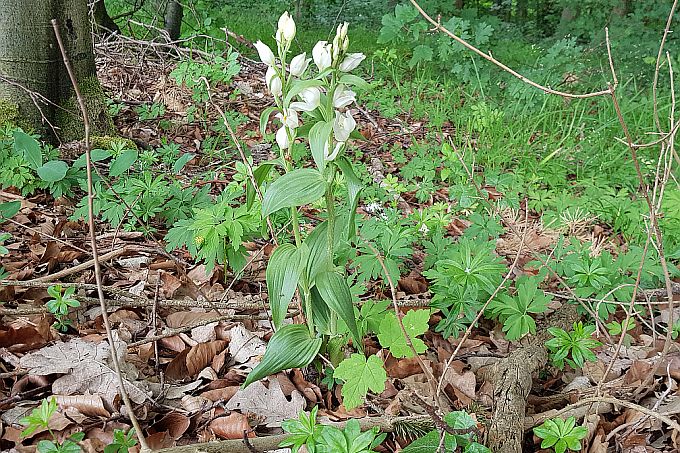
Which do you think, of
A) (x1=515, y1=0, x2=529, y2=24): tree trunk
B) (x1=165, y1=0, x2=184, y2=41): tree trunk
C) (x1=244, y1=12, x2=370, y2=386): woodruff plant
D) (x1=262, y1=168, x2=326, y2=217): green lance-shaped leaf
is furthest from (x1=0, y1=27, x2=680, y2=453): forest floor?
(x1=515, y1=0, x2=529, y2=24): tree trunk

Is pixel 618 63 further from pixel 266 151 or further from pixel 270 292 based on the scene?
pixel 270 292

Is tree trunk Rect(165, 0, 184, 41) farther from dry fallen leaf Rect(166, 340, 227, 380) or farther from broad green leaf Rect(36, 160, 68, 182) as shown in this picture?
dry fallen leaf Rect(166, 340, 227, 380)

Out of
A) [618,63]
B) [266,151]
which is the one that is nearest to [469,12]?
[618,63]

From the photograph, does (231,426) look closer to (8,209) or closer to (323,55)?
(323,55)

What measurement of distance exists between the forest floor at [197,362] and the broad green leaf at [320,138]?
1.92 feet

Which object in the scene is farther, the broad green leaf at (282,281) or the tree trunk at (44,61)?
the tree trunk at (44,61)

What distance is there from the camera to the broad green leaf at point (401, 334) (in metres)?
1.42

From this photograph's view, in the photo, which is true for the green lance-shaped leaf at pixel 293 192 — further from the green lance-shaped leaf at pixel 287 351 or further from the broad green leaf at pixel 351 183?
the green lance-shaped leaf at pixel 287 351

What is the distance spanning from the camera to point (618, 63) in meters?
4.74

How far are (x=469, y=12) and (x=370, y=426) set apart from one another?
17.2 ft

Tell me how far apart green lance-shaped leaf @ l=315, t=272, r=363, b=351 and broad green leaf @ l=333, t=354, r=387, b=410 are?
0.24 ft

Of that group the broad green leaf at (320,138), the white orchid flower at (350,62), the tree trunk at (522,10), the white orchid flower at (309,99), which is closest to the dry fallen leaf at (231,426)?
the broad green leaf at (320,138)

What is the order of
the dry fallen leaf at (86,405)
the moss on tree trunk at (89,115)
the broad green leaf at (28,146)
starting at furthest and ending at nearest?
the moss on tree trunk at (89,115) → the broad green leaf at (28,146) → the dry fallen leaf at (86,405)

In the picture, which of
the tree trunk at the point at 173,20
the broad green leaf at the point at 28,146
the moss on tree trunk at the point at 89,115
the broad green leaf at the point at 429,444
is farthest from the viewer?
the tree trunk at the point at 173,20
